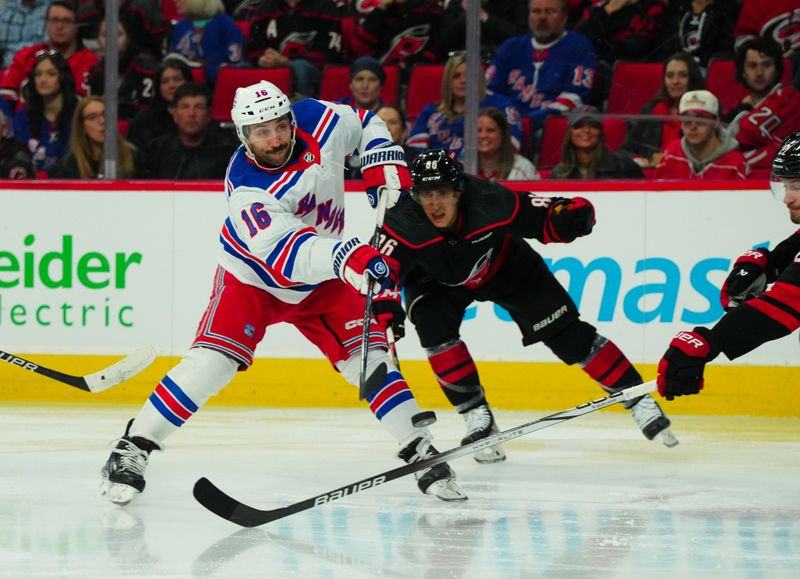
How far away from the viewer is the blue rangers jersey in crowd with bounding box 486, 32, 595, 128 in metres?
5.43

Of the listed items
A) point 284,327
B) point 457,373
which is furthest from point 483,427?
point 284,327

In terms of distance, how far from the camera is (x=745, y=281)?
3.74 meters

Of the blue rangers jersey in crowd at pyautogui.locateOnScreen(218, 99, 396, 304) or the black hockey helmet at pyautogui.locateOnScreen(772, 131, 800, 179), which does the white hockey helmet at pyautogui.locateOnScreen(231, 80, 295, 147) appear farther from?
the black hockey helmet at pyautogui.locateOnScreen(772, 131, 800, 179)

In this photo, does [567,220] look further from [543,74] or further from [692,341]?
[543,74]

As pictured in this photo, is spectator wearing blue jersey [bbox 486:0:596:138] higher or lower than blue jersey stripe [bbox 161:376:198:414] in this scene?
higher

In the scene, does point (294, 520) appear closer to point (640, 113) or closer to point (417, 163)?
point (417, 163)

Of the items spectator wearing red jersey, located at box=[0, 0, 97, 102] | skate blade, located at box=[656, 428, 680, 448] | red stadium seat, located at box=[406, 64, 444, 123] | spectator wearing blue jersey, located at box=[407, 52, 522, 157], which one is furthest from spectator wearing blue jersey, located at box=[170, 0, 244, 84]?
skate blade, located at box=[656, 428, 680, 448]

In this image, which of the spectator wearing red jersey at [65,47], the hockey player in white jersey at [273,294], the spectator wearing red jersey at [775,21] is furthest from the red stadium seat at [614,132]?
the spectator wearing red jersey at [65,47]

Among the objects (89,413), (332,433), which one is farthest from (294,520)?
(89,413)

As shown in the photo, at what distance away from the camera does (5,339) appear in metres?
5.67

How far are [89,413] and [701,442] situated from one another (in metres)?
2.50

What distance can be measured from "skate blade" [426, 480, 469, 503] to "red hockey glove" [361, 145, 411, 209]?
0.86 m

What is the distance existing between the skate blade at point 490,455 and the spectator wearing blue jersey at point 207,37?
2424mm

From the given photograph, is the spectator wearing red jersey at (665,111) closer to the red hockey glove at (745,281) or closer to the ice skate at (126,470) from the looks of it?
the red hockey glove at (745,281)
